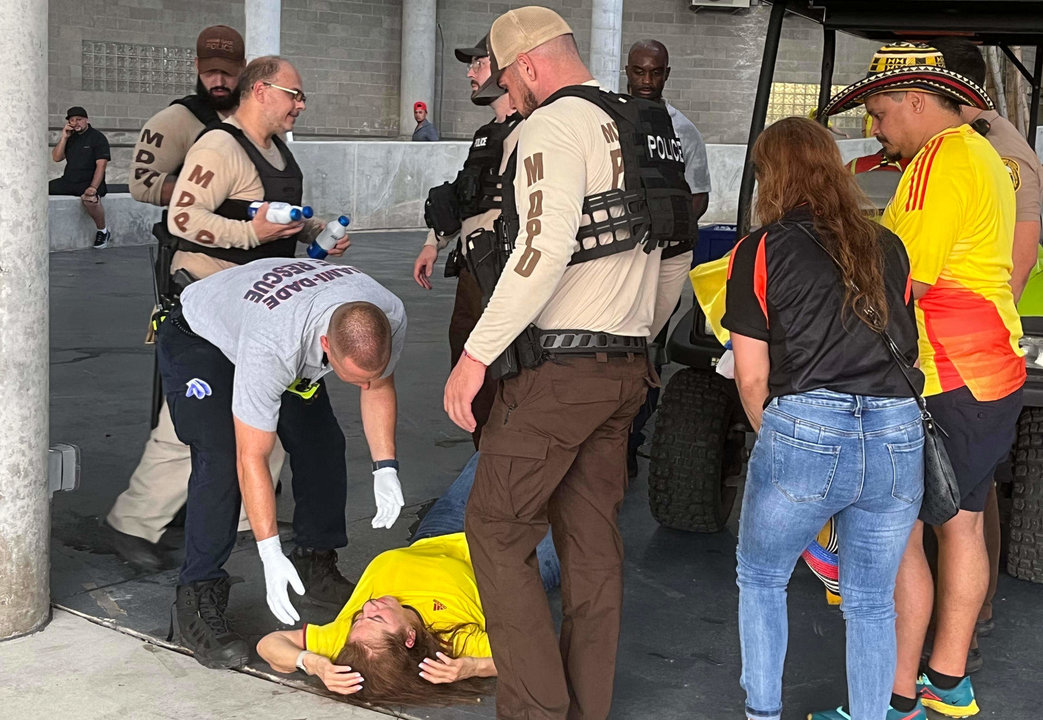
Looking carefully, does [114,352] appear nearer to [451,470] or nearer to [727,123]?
[451,470]

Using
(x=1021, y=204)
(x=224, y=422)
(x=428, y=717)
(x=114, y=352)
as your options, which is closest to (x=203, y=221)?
(x=224, y=422)

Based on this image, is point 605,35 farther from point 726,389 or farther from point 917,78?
point 917,78

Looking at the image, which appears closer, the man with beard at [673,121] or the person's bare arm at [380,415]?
the person's bare arm at [380,415]

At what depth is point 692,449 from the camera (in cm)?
464

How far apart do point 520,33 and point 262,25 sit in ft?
42.4

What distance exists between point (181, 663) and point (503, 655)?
1053 millimetres

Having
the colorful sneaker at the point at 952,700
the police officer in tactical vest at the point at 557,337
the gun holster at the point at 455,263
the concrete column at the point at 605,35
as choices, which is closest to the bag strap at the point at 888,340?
the police officer in tactical vest at the point at 557,337

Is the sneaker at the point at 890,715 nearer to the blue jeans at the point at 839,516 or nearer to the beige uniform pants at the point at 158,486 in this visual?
the blue jeans at the point at 839,516

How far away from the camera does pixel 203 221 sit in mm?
4109

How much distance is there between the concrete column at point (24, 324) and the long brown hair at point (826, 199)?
1957 millimetres

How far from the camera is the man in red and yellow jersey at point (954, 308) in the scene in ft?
9.95

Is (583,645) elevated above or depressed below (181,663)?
above

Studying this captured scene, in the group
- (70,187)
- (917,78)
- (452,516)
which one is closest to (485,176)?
(452,516)

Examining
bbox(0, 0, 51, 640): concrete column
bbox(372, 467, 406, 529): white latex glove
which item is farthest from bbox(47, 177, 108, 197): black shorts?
bbox(372, 467, 406, 529): white latex glove
